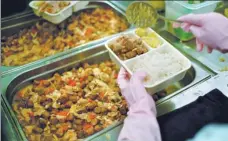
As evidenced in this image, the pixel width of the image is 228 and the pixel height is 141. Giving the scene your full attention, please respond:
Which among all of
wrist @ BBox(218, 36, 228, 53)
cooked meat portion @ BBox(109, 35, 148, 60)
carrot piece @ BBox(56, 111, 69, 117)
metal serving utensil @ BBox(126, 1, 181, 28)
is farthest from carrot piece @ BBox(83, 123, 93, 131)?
wrist @ BBox(218, 36, 228, 53)

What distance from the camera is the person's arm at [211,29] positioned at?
1.28 meters

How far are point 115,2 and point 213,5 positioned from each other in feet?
2.52

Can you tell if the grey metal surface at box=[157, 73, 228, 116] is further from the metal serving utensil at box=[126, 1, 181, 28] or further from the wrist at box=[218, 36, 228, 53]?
the metal serving utensil at box=[126, 1, 181, 28]

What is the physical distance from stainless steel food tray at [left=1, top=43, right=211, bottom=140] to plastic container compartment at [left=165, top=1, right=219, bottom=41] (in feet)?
0.77

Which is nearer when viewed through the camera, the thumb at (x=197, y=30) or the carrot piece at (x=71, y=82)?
the thumb at (x=197, y=30)

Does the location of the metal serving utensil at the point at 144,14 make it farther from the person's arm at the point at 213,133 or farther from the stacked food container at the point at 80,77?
the person's arm at the point at 213,133

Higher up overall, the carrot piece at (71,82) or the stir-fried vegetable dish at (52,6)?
the stir-fried vegetable dish at (52,6)

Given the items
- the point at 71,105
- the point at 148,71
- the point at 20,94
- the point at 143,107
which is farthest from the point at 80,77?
the point at 143,107

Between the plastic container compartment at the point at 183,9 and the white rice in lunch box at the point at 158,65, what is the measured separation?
34cm

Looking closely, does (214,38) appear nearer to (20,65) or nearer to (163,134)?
(163,134)

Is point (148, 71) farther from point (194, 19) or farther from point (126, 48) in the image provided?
point (194, 19)

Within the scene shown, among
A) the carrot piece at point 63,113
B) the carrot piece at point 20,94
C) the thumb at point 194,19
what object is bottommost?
the carrot piece at point 63,113

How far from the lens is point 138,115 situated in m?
1.01

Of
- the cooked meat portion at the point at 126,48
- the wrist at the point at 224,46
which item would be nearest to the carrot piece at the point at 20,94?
the cooked meat portion at the point at 126,48
